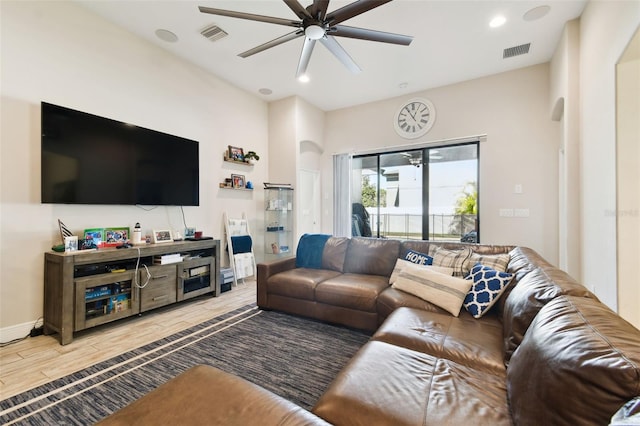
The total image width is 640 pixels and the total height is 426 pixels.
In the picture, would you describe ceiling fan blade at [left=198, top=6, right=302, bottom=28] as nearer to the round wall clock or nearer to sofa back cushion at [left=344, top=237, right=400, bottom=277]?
sofa back cushion at [left=344, top=237, right=400, bottom=277]

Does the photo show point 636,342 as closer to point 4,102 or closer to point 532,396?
point 532,396

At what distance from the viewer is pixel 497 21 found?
2969 millimetres

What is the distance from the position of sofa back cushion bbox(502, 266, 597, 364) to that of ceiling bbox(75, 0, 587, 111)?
2747 mm

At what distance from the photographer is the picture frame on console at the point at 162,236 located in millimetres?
3266

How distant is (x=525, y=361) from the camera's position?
3.06 ft

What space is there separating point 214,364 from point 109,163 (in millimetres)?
2326

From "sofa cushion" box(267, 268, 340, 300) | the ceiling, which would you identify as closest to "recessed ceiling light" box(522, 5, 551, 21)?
the ceiling

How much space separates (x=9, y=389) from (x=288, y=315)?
205cm

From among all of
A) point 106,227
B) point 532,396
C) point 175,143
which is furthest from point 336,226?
point 532,396

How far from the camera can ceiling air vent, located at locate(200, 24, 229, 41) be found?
10.0 feet

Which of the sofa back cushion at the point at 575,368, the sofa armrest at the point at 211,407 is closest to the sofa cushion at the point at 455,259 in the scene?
the sofa back cushion at the point at 575,368

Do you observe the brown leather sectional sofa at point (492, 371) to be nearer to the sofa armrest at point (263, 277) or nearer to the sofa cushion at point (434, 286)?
the sofa cushion at point (434, 286)

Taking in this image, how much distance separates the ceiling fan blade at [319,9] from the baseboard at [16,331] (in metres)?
3.67

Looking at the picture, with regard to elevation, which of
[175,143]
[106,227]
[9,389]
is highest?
[175,143]
